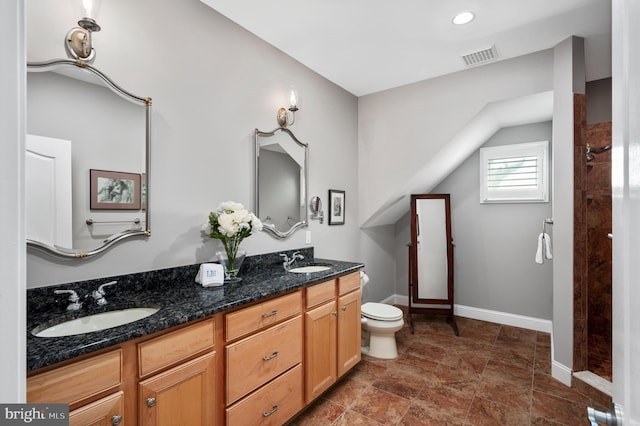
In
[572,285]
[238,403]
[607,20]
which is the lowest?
[238,403]

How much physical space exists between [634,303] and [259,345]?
157cm

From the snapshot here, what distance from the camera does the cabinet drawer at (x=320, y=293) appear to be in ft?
6.65

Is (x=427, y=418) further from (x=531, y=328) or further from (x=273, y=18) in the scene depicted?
(x=273, y=18)

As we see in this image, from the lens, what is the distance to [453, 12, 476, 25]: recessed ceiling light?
84.2 inches

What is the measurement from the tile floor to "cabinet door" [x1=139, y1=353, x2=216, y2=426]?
2.83 feet

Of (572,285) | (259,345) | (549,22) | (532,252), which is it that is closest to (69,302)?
(259,345)

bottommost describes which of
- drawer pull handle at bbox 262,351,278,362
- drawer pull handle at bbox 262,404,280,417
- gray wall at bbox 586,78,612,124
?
drawer pull handle at bbox 262,404,280,417

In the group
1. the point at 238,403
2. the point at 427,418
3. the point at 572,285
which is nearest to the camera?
the point at 238,403

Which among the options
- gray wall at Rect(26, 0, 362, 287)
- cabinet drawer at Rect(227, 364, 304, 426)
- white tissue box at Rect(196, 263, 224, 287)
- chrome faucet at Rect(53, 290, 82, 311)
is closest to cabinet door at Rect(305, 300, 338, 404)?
cabinet drawer at Rect(227, 364, 304, 426)

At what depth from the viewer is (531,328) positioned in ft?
11.4

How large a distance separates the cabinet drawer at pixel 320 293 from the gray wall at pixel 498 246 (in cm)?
240

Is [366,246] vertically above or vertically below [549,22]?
below

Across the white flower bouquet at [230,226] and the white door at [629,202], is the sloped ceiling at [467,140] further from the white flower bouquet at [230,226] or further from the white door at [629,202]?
the white door at [629,202]

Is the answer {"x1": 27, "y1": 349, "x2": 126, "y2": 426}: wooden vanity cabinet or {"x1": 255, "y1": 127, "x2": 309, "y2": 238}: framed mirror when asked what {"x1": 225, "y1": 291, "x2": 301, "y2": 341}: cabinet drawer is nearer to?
{"x1": 27, "y1": 349, "x2": 126, "y2": 426}: wooden vanity cabinet
